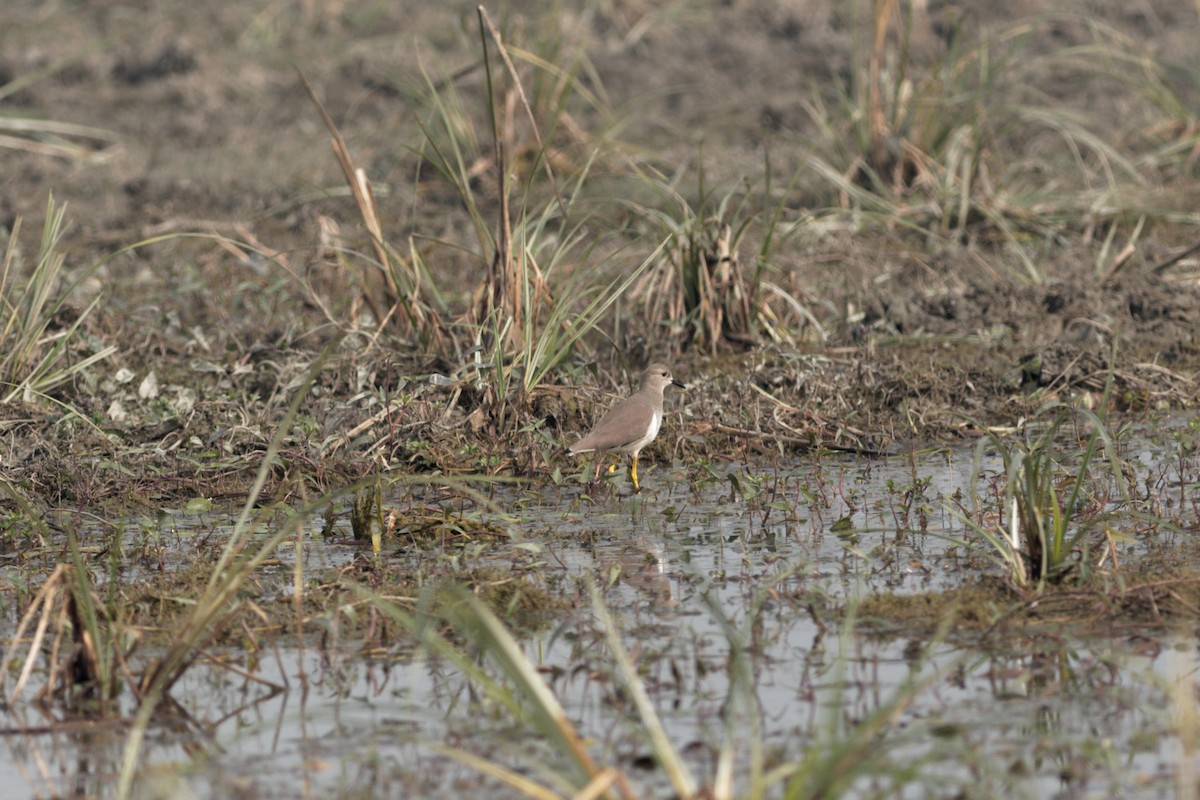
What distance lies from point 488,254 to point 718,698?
3.37 meters

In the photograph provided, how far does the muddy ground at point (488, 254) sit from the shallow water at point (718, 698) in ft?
3.06

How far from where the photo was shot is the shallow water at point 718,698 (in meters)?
3.92

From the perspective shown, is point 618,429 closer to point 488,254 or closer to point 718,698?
point 488,254

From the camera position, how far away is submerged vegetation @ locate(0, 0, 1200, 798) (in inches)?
172

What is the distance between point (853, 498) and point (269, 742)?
2.71 metres

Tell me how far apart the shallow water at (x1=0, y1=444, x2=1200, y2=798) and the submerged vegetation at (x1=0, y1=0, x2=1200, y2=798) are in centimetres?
2

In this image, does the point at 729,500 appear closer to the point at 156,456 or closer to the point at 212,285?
the point at 156,456

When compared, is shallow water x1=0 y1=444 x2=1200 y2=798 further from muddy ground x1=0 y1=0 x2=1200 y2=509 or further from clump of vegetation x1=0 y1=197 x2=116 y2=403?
clump of vegetation x1=0 y1=197 x2=116 y2=403

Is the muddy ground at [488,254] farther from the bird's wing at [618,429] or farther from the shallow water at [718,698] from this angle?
the shallow water at [718,698]

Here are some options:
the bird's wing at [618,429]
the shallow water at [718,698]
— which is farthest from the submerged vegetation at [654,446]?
the bird's wing at [618,429]

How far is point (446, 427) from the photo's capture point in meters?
6.84

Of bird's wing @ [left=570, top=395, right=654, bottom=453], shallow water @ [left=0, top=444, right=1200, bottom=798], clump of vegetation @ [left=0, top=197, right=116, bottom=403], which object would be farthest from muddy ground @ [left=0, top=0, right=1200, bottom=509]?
shallow water @ [left=0, top=444, right=1200, bottom=798]

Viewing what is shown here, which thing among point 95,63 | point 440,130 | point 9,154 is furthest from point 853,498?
point 95,63

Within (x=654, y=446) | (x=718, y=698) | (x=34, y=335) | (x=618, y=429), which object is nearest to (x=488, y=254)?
(x=654, y=446)
